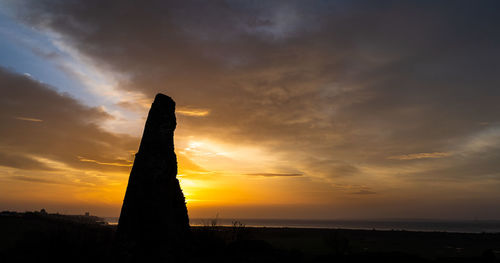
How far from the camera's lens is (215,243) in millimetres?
21266

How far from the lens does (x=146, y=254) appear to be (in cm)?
1647

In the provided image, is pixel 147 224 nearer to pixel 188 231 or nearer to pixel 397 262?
pixel 188 231

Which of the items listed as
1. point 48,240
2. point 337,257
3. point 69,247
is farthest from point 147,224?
point 337,257

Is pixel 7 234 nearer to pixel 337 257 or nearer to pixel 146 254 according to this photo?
pixel 146 254

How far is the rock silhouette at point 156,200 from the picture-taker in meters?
16.8

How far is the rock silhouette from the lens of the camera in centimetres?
1684

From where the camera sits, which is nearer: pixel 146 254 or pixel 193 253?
pixel 146 254

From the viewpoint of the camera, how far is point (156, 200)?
58.0ft

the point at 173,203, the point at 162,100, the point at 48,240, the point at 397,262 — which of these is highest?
the point at 162,100

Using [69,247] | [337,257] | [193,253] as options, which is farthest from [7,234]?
[337,257]

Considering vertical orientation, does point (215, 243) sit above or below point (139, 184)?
below

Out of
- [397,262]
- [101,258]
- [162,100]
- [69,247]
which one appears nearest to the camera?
[101,258]

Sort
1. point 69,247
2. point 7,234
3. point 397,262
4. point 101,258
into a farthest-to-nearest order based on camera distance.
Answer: point 7,234 < point 397,262 < point 69,247 < point 101,258

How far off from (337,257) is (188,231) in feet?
31.4
